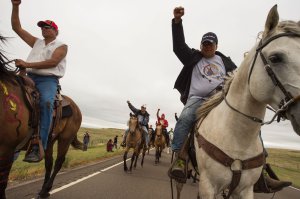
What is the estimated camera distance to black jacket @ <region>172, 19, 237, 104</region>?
426 cm

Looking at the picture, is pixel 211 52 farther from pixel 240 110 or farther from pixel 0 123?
pixel 0 123

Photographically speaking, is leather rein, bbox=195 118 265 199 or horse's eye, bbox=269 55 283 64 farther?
leather rein, bbox=195 118 265 199

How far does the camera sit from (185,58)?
14.9 ft

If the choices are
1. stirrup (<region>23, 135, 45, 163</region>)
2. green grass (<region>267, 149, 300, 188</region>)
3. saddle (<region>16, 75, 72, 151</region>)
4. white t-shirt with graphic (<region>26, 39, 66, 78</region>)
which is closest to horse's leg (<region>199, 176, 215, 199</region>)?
stirrup (<region>23, 135, 45, 163</region>)

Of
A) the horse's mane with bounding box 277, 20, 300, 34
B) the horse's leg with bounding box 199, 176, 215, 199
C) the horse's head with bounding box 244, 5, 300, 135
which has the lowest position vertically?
the horse's leg with bounding box 199, 176, 215, 199

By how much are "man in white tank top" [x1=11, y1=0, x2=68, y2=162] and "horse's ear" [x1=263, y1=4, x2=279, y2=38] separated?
3308mm

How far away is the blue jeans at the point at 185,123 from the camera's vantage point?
167 inches

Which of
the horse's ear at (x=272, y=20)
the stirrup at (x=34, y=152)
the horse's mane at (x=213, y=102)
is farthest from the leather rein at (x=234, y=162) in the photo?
the stirrup at (x=34, y=152)

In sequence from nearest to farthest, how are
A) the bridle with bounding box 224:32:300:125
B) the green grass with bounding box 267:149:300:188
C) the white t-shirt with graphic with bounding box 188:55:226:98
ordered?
the bridle with bounding box 224:32:300:125, the white t-shirt with graphic with bounding box 188:55:226:98, the green grass with bounding box 267:149:300:188

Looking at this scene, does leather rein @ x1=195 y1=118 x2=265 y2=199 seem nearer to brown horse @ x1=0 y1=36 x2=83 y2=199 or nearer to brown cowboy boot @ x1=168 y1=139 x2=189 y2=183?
brown cowboy boot @ x1=168 y1=139 x2=189 y2=183

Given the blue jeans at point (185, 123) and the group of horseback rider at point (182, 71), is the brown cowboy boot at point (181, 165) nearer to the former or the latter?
the group of horseback rider at point (182, 71)

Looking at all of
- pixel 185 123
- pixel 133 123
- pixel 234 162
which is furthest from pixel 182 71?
pixel 133 123

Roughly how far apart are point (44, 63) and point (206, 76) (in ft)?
8.77

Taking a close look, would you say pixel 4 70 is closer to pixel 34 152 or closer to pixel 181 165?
pixel 34 152
